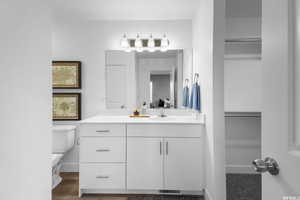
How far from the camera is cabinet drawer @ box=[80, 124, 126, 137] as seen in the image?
2506 millimetres

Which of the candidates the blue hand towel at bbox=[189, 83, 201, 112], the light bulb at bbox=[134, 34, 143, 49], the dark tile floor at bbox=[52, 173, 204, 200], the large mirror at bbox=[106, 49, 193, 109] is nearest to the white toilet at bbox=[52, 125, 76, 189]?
the dark tile floor at bbox=[52, 173, 204, 200]

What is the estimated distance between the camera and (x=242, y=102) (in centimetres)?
321

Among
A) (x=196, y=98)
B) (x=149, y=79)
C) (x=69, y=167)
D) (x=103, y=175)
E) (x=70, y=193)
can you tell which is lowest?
(x=70, y=193)

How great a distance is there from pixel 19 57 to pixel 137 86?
2.18 metres

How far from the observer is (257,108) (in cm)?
321

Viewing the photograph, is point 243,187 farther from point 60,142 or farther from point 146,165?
point 60,142

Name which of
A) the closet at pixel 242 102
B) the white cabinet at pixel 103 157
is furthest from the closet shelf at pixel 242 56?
the white cabinet at pixel 103 157

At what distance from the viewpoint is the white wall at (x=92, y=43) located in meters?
3.26

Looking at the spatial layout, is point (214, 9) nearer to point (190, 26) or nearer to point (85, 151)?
point (190, 26)

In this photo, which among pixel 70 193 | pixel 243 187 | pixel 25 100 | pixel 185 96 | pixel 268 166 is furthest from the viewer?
pixel 185 96

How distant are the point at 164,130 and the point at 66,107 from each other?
1.62 m

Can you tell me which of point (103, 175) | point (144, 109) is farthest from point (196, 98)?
point (103, 175)

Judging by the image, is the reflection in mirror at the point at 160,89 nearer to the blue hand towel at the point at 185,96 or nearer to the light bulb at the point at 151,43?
the blue hand towel at the point at 185,96

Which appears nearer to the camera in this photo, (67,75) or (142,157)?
(142,157)
